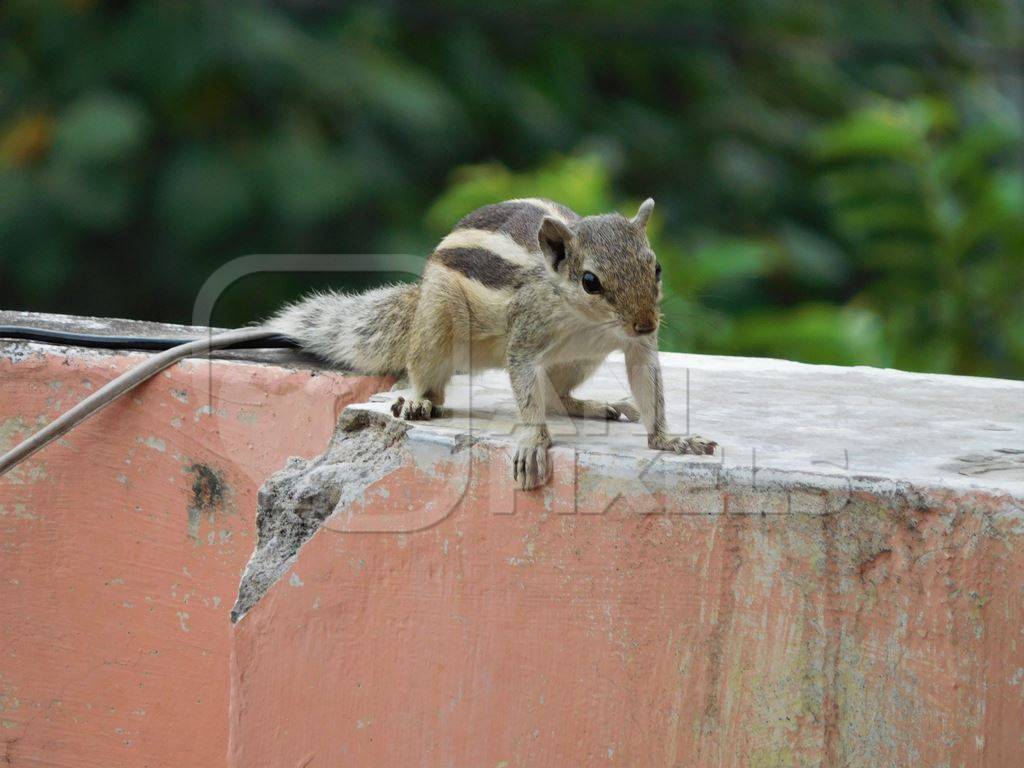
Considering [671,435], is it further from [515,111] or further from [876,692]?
[515,111]

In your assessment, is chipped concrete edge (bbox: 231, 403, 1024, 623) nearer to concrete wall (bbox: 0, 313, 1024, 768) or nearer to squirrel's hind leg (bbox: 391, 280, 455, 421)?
concrete wall (bbox: 0, 313, 1024, 768)

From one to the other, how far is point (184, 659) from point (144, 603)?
0.37 ft

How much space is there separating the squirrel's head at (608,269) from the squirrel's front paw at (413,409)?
0.94 ft

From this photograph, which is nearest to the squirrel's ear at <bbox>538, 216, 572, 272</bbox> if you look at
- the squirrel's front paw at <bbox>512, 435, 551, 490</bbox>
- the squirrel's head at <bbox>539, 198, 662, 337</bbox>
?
the squirrel's head at <bbox>539, 198, 662, 337</bbox>

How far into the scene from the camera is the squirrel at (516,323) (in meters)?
2.04

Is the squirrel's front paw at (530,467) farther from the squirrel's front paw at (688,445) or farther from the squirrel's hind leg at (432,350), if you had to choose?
the squirrel's hind leg at (432,350)

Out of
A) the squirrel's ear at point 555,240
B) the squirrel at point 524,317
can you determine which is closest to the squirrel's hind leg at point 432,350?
the squirrel at point 524,317

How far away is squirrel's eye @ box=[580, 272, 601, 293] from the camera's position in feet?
6.74

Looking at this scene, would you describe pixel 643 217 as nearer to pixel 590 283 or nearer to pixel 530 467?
pixel 590 283

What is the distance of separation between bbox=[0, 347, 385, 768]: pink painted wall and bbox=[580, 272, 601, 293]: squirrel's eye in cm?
45

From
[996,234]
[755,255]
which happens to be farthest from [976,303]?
[755,255]

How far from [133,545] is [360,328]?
0.55m

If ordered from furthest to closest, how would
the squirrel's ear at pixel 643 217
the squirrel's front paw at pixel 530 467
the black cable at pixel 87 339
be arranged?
1. the black cable at pixel 87 339
2. the squirrel's ear at pixel 643 217
3. the squirrel's front paw at pixel 530 467

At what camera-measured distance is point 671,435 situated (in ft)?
6.10
